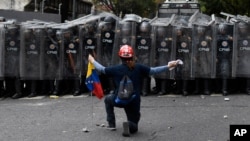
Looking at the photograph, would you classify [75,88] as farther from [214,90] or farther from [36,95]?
[214,90]

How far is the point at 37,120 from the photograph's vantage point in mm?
9641

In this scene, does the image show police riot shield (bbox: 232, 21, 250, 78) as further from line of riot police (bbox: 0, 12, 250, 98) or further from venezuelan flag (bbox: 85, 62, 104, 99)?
venezuelan flag (bbox: 85, 62, 104, 99)

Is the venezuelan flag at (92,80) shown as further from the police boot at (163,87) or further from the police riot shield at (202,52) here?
the police riot shield at (202,52)

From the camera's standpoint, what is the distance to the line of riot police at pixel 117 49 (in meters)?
12.1

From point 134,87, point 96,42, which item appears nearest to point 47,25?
point 96,42

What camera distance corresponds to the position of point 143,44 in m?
12.3

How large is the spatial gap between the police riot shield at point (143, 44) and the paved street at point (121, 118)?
100 centimetres

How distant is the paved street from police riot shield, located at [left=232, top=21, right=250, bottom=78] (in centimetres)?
62

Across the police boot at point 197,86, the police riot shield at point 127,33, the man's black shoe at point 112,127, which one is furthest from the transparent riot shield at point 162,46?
the man's black shoe at point 112,127

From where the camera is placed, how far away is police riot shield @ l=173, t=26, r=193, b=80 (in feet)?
Result: 39.9

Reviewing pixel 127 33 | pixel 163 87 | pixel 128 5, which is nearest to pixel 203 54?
pixel 163 87

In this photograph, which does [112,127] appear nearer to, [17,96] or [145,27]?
[145,27]

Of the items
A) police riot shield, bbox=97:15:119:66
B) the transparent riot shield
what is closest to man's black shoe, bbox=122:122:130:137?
the transparent riot shield

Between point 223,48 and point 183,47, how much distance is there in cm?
99
